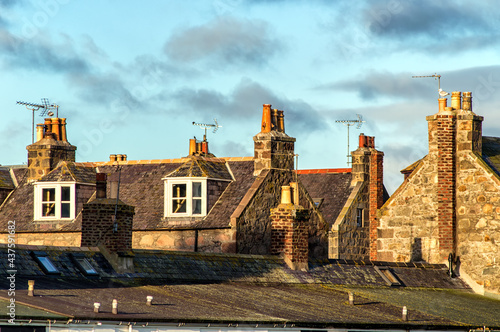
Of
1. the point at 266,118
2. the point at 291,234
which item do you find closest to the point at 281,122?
the point at 266,118

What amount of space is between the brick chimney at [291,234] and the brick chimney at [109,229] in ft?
19.7

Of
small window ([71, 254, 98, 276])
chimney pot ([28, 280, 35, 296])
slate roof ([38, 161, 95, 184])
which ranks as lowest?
chimney pot ([28, 280, 35, 296])

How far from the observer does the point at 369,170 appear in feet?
176

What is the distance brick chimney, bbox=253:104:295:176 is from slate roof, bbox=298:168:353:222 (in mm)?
9381

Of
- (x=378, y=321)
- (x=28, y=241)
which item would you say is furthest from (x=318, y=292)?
(x=28, y=241)

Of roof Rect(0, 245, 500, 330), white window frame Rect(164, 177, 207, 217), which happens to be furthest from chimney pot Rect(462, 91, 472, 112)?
white window frame Rect(164, 177, 207, 217)

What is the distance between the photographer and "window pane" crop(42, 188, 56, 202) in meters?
44.8

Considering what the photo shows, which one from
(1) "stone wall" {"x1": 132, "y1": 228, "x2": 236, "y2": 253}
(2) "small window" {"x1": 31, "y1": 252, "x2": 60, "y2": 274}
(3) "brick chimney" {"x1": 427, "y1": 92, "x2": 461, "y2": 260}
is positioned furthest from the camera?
(1) "stone wall" {"x1": 132, "y1": 228, "x2": 236, "y2": 253}

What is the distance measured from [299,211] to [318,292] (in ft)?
11.7

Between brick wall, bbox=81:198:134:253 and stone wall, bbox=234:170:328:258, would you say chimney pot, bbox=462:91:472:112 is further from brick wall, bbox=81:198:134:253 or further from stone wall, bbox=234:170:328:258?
brick wall, bbox=81:198:134:253

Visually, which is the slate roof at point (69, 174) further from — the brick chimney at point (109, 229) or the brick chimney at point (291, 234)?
the brick chimney at point (109, 229)

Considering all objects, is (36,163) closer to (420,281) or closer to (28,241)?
(28,241)

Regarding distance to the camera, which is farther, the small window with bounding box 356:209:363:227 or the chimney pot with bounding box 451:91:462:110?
the small window with bounding box 356:209:363:227

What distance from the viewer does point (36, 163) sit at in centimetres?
4712
